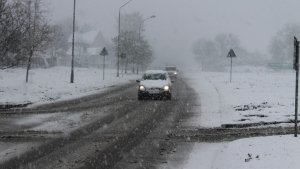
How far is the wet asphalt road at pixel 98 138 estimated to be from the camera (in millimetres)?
9094

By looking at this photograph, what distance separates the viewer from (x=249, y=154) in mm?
9133

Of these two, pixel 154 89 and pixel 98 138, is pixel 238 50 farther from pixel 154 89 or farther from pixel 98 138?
pixel 98 138

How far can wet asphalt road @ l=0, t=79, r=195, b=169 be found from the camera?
9.09 meters

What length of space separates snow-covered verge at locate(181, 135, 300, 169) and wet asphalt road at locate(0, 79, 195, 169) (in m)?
0.90

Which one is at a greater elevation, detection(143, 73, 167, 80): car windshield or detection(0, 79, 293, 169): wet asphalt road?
detection(143, 73, 167, 80): car windshield

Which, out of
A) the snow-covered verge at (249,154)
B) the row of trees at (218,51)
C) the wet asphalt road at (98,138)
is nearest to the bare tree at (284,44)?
the row of trees at (218,51)

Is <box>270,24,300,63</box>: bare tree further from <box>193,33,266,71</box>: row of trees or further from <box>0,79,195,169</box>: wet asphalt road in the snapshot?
<box>0,79,195,169</box>: wet asphalt road

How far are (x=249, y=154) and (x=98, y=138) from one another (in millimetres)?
4354

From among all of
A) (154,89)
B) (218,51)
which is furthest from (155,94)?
(218,51)

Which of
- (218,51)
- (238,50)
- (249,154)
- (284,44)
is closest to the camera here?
(249,154)

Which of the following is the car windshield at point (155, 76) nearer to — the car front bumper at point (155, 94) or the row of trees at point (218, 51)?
the car front bumper at point (155, 94)

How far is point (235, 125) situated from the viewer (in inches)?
575

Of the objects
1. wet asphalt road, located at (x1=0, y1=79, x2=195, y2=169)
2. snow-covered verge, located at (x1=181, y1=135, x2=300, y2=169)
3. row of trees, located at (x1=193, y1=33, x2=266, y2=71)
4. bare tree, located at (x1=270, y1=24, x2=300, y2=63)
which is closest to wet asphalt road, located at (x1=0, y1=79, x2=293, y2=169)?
wet asphalt road, located at (x1=0, y1=79, x2=195, y2=169)

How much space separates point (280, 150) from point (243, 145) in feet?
4.51
